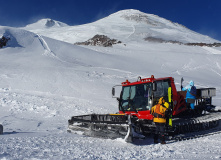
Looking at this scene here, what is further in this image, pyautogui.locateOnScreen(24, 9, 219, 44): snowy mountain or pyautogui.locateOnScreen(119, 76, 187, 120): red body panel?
pyautogui.locateOnScreen(24, 9, 219, 44): snowy mountain

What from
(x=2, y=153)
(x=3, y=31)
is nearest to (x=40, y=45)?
(x=3, y=31)

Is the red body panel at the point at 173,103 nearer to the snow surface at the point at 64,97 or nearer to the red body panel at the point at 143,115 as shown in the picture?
the red body panel at the point at 143,115

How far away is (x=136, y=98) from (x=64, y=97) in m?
6.88

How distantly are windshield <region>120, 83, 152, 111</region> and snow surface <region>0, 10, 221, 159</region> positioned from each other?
981 mm

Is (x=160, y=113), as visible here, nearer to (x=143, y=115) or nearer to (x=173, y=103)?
(x=143, y=115)

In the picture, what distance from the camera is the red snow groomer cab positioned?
19.0ft

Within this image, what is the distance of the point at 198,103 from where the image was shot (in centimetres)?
878

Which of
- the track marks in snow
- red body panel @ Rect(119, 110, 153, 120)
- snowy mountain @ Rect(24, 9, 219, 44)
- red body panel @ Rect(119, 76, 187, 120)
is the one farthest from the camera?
snowy mountain @ Rect(24, 9, 219, 44)

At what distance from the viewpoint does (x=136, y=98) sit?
699 cm

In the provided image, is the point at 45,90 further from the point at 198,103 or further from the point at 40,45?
the point at 40,45

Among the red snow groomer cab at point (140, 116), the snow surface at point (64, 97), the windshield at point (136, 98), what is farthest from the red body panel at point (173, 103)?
the snow surface at point (64, 97)

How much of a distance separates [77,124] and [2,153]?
2.98 meters

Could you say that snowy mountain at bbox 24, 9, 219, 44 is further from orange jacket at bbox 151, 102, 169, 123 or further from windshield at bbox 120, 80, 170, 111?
orange jacket at bbox 151, 102, 169, 123

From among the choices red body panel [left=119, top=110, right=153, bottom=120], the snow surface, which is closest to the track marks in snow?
the snow surface
